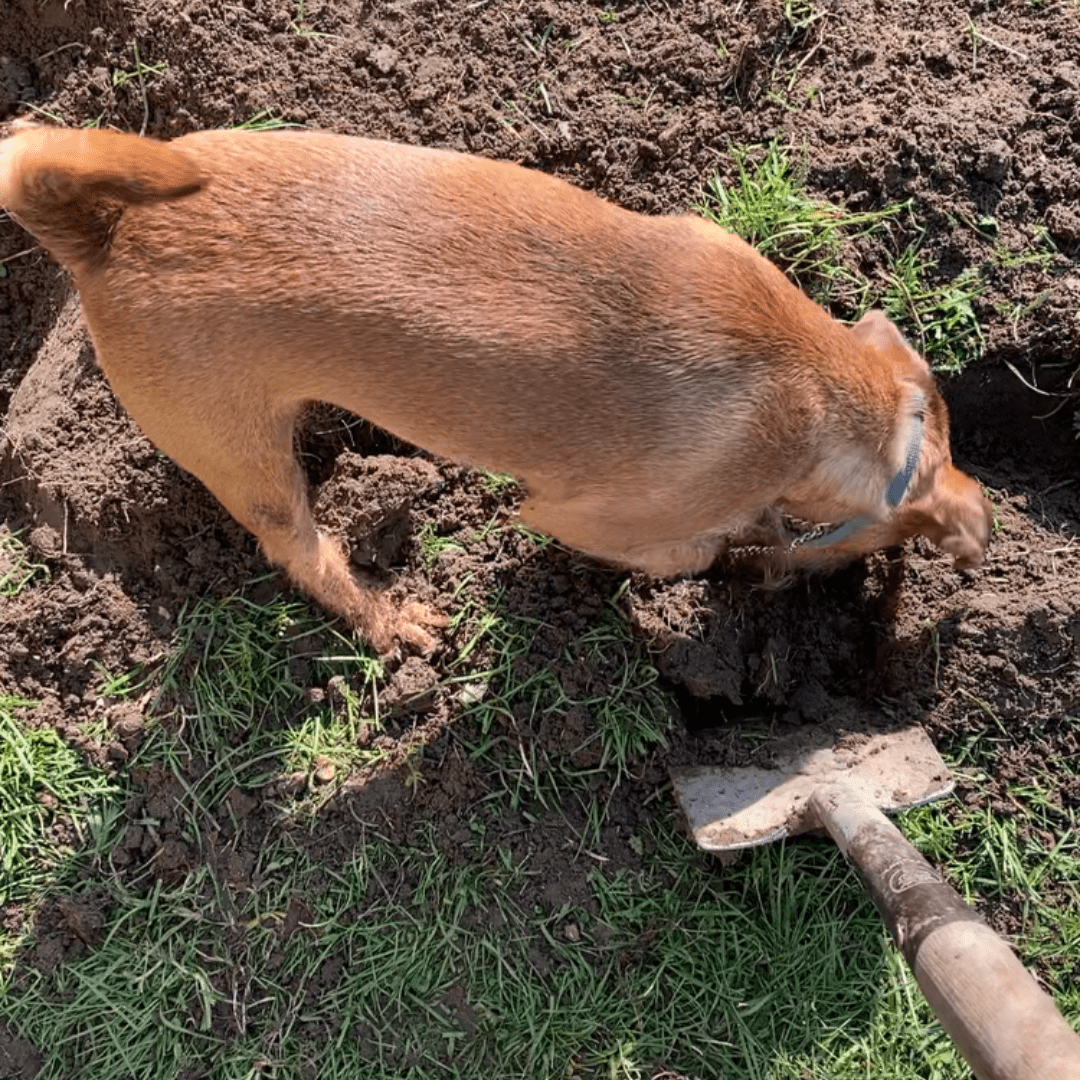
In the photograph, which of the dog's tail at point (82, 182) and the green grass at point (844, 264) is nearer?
the dog's tail at point (82, 182)

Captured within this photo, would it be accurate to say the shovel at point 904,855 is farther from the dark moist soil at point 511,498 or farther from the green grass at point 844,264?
the green grass at point 844,264

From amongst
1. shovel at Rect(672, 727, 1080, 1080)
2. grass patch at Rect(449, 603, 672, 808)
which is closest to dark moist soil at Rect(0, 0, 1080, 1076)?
grass patch at Rect(449, 603, 672, 808)

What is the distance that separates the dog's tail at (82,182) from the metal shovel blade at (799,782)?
2567mm

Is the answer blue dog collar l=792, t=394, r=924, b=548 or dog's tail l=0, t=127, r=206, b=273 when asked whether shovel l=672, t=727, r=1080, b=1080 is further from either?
dog's tail l=0, t=127, r=206, b=273

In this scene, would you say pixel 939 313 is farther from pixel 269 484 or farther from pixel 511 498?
pixel 269 484

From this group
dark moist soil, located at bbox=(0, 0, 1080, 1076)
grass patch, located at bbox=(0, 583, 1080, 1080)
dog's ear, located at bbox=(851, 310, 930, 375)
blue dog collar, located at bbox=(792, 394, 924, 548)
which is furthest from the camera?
dark moist soil, located at bbox=(0, 0, 1080, 1076)

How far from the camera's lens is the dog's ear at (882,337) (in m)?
3.33

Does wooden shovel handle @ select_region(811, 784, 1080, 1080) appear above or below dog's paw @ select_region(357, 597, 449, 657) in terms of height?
above

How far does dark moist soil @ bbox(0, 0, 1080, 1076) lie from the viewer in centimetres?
371

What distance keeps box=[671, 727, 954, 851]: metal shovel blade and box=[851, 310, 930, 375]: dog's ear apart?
136 centimetres

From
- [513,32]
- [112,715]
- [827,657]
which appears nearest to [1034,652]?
[827,657]

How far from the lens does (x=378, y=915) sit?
3.69m

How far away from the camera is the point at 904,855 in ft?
9.53

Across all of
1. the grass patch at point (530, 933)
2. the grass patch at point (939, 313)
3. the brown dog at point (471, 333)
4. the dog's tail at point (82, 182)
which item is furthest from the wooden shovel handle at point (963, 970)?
the dog's tail at point (82, 182)
